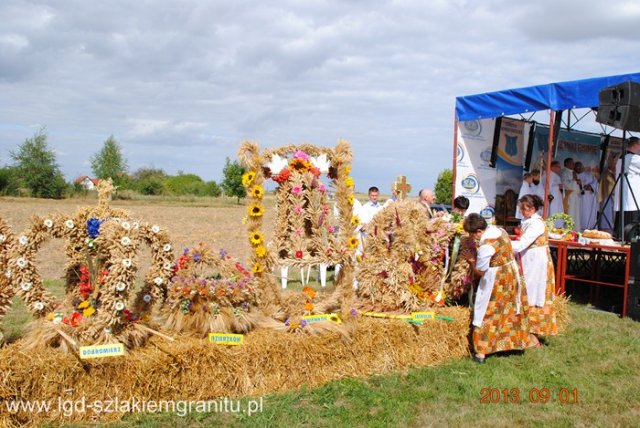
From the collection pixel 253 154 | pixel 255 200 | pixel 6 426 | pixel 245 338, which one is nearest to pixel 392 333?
pixel 245 338

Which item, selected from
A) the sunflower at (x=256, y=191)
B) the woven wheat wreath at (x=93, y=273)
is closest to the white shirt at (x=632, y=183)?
the sunflower at (x=256, y=191)

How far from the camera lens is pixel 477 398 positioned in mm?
4766

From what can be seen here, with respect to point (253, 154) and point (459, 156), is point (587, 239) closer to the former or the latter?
point (459, 156)

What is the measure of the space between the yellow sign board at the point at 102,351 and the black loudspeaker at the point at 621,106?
7.79 m

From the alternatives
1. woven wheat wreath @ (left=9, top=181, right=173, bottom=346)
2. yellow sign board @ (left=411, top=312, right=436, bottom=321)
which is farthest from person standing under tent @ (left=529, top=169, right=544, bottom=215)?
woven wheat wreath @ (left=9, top=181, right=173, bottom=346)

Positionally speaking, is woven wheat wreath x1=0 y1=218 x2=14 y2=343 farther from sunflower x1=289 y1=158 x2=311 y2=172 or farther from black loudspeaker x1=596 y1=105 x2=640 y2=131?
black loudspeaker x1=596 y1=105 x2=640 y2=131

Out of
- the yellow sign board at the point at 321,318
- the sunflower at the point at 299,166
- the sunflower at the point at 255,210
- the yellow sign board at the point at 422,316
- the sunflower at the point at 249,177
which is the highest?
the sunflower at the point at 299,166

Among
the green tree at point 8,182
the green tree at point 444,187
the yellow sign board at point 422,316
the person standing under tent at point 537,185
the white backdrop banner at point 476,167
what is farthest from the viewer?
the green tree at point 8,182

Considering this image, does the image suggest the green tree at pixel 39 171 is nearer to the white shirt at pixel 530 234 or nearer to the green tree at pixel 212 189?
the green tree at pixel 212 189

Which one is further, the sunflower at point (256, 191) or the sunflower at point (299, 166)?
the sunflower at point (299, 166)

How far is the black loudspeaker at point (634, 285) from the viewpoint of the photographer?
24.4ft

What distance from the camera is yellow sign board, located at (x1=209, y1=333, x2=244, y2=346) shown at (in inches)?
179

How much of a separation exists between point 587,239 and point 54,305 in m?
7.58

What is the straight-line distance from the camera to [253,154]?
538 centimetres
